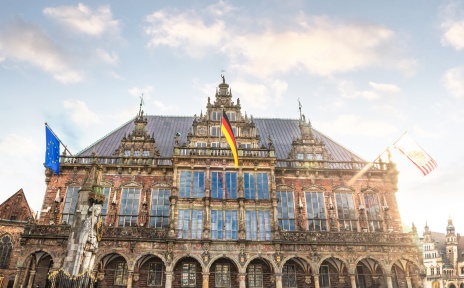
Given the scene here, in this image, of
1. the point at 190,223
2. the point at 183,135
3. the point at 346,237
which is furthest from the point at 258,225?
the point at 183,135

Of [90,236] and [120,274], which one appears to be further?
[120,274]

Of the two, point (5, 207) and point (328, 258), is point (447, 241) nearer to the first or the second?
point (328, 258)

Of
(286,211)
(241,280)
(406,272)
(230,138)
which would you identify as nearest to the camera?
(241,280)

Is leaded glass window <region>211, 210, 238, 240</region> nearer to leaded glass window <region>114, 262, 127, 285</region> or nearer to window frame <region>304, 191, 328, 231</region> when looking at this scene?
window frame <region>304, 191, 328, 231</region>

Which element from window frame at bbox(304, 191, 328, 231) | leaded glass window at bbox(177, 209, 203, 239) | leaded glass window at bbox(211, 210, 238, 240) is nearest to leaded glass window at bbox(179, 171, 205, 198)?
leaded glass window at bbox(177, 209, 203, 239)

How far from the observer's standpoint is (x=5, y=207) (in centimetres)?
4369

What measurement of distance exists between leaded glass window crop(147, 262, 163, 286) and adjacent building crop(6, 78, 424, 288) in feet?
0.24

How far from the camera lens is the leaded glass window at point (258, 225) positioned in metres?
27.7

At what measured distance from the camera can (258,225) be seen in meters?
28.1

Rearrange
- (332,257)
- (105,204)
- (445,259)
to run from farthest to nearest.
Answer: (445,259), (105,204), (332,257)

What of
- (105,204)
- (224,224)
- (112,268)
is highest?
(105,204)

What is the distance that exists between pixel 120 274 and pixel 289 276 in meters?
13.1

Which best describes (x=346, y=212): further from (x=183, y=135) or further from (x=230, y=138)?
(x=183, y=135)

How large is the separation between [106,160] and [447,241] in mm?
79376
